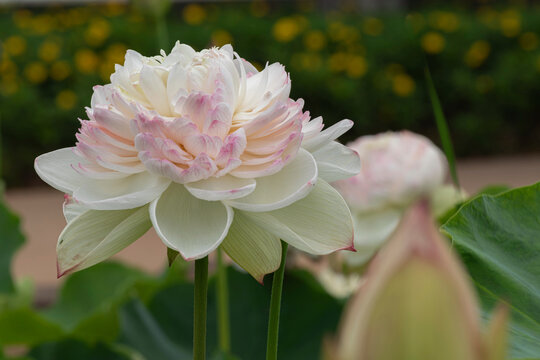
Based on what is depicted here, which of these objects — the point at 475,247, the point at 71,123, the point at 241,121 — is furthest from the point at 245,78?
the point at 71,123

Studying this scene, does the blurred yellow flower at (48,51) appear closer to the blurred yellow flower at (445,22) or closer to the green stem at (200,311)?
the blurred yellow flower at (445,22)

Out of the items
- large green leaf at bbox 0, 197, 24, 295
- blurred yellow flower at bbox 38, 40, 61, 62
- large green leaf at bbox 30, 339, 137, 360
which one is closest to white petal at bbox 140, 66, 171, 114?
large green leaf at bbox 30, 339, 137, 360

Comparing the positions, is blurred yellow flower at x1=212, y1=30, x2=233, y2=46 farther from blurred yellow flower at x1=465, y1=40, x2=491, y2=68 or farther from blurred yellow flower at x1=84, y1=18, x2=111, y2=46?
blurred yellow flower at x1=465, y1=40, x2=491, y2=68

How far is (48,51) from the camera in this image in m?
4.45

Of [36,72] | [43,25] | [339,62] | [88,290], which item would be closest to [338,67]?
[339,62]

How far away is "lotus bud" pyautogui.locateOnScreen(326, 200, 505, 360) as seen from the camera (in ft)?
0.58

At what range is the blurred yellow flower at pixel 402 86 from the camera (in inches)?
183

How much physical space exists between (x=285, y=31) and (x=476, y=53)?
1.23m

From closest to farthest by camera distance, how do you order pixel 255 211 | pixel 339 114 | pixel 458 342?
pixel 458 342
pixel 255 211
pixel 339 114

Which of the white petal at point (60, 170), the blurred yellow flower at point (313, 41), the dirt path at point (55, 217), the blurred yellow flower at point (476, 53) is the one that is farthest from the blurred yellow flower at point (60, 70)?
the white petal at point (60, 170)

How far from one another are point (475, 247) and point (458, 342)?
1.05ft

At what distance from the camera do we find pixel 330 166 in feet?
1.39

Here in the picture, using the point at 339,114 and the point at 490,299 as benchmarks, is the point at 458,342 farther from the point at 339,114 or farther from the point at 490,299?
the point at 339,114

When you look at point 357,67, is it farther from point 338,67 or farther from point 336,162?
point 336,162
